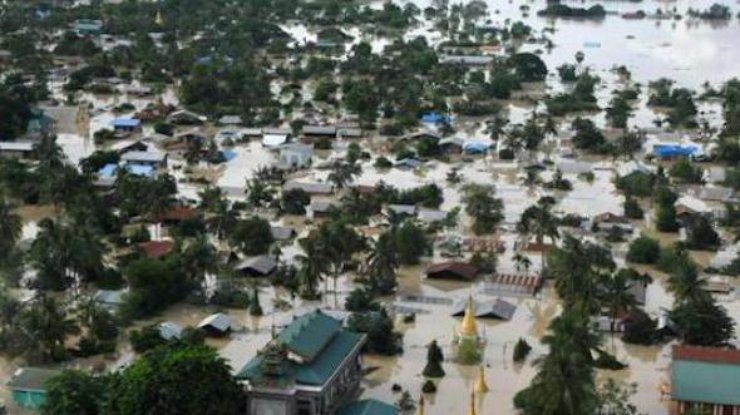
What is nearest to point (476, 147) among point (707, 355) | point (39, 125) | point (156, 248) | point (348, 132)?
point (348, 132)

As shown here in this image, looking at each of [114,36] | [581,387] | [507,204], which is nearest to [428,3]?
[114,36]

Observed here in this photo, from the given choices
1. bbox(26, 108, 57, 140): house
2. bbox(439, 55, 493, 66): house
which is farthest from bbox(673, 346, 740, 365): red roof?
bbox(439, 55, 493, 66): house

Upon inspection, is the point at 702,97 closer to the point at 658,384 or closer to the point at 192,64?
the point at 192,64

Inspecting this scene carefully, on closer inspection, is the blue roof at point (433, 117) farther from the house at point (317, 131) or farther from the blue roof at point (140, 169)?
the blue roof at point (140, 169)

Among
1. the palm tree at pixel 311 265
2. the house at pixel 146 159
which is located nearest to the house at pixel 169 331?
the palm tree at pixel 311 265

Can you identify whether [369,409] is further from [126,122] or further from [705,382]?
[126,122]

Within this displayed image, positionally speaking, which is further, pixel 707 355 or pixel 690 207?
pixel 690 207

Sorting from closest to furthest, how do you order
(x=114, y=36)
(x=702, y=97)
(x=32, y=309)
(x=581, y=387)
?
(x=581, y=387), (x=32, y=309), (x=702, y=97), (x=114, y=36)
